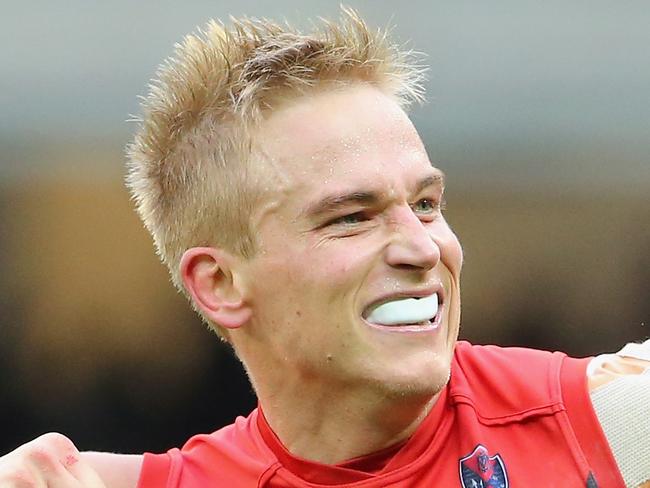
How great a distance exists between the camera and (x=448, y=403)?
197 centimetres

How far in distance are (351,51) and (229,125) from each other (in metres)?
0.28

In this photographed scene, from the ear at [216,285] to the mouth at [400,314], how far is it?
0.88 ft

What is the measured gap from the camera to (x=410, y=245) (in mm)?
1797

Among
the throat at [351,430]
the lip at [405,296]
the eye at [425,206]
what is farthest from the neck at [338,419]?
the eye at [425,206]

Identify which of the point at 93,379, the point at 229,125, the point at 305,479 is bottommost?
the point at 93,379

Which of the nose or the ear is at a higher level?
the nose

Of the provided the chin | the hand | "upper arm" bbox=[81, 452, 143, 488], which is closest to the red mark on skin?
the hand

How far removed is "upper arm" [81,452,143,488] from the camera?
2082 millimetres

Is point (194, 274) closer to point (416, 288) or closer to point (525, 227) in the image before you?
point (416, 288)

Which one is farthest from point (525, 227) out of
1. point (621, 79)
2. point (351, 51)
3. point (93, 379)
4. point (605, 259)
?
point (351, 51)

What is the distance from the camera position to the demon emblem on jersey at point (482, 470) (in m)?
1.83

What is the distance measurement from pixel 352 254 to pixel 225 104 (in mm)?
437

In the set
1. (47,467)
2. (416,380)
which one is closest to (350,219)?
(416,380)

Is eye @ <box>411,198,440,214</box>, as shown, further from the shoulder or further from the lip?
the shoulder
